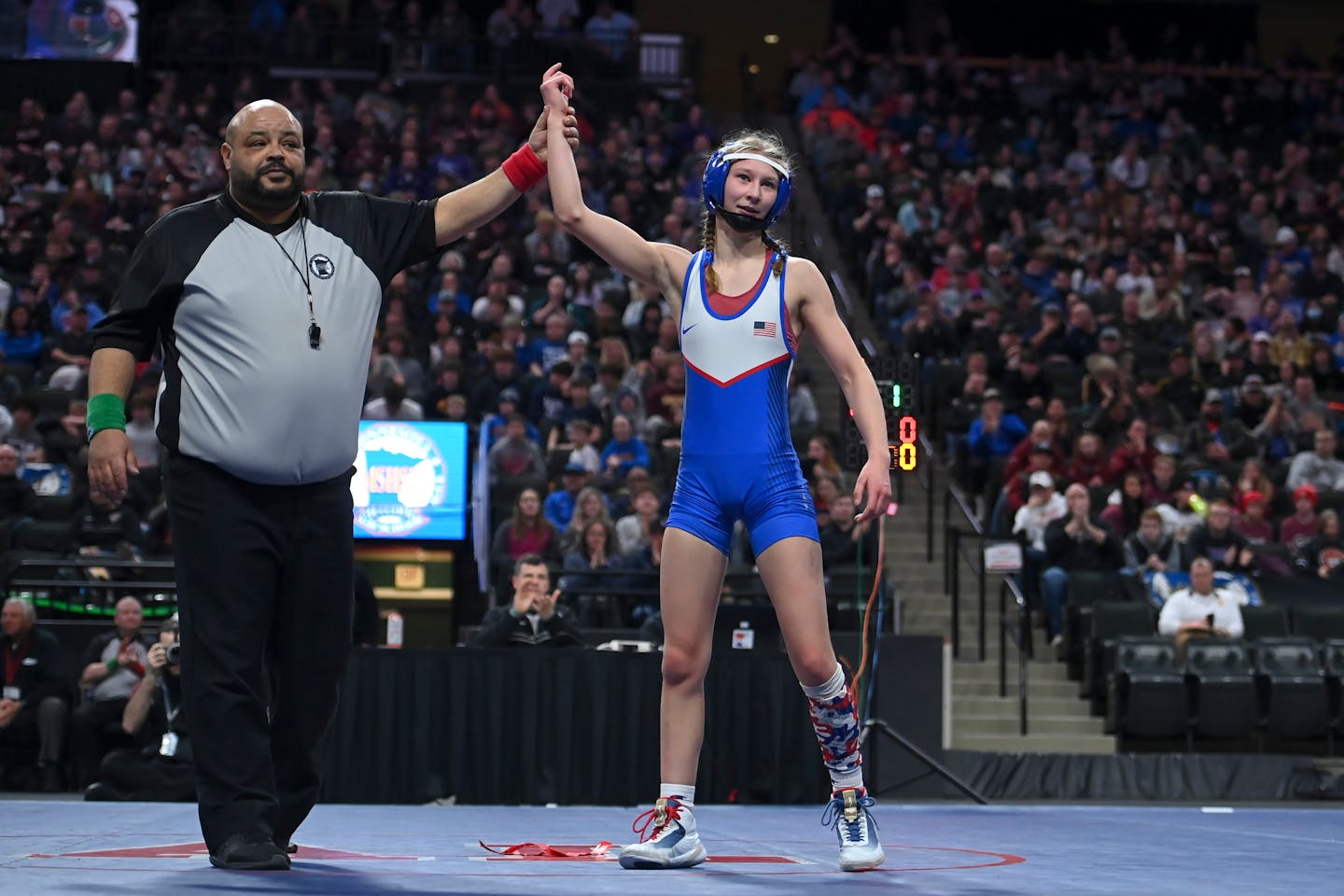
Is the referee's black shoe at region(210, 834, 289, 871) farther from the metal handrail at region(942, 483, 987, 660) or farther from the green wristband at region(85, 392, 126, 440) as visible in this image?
the metal handrail at region(942, 483, 987, 660)

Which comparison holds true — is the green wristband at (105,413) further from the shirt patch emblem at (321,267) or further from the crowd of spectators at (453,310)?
the crowd of spectators at (453,310)

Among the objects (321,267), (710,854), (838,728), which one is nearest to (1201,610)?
(710,854)

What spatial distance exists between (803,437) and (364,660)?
19.0 ft

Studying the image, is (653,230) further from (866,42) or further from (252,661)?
(252,661)

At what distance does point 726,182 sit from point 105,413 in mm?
1823

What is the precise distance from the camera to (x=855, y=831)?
479 cm

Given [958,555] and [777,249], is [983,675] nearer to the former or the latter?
[958,555]

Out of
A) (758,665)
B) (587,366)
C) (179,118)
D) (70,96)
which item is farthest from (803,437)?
(70,96)

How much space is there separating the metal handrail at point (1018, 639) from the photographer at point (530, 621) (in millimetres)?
3685

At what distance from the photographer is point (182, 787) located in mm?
9859

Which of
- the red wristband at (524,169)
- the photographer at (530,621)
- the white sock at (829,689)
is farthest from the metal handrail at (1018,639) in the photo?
the red wristband at (524,169)

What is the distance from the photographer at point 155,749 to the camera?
983cm

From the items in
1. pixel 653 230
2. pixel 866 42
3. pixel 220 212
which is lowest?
pixel 220 212

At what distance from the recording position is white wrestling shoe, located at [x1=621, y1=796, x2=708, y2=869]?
4.66 m
